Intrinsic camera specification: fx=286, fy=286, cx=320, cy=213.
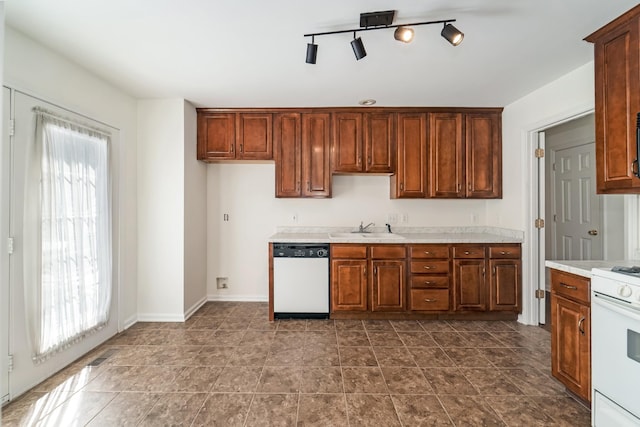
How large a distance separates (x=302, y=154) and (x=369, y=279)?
1722 millimetres

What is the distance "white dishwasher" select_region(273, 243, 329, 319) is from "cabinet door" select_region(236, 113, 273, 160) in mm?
1250

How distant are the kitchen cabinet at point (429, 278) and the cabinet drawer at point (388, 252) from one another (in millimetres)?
98

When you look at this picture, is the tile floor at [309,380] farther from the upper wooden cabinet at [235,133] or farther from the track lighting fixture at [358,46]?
the track lighting fixture at [358,46]

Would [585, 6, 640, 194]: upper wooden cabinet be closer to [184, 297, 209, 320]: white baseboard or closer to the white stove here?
the white stove

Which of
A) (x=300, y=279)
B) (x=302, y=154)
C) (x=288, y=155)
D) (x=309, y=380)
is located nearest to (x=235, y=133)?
(x=288, y=155)

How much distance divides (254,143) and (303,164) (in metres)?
0.67

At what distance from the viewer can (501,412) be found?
6.02 feet

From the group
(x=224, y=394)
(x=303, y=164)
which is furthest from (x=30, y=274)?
(x=303, y=164)

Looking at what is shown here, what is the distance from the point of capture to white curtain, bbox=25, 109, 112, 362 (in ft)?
6.89

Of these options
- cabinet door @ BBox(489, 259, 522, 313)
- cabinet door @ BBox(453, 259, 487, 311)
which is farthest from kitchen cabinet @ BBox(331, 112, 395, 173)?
cabinet door @ BBox(489, 259, 522, 313)

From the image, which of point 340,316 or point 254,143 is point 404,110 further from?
point 340,316

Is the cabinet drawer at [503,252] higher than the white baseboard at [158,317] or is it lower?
higher

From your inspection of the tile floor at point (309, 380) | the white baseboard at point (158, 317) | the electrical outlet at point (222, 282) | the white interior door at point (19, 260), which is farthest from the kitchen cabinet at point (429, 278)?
the white interior door at point (19, 260)

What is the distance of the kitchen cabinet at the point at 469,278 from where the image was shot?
3.26m
